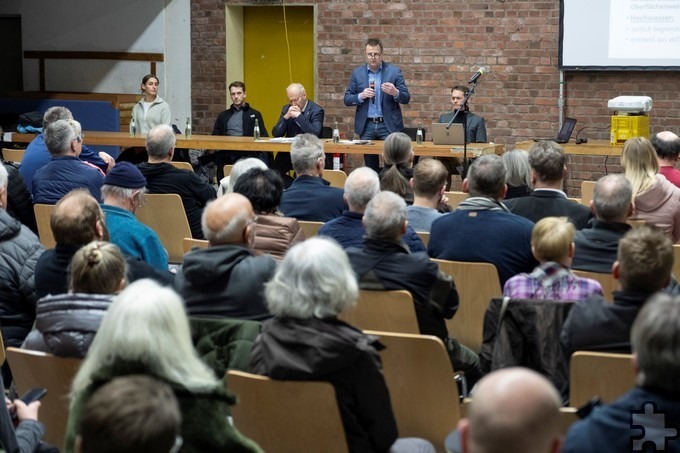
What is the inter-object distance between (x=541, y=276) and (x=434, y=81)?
311 inches

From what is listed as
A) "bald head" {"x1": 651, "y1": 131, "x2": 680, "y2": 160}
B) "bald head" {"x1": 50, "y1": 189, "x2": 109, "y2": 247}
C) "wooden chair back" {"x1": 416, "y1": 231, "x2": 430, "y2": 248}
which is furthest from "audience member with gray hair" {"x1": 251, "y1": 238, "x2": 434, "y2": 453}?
"bald head" {"x1": 651, "y1": 131, "x2": 680, "y2": 160}

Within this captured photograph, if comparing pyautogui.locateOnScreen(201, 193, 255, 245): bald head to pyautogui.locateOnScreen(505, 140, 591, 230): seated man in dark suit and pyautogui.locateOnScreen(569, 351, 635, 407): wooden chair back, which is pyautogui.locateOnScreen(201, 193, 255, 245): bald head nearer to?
pyautogui.locateOnScreen(569, 351, 635, 407): wooden chair back

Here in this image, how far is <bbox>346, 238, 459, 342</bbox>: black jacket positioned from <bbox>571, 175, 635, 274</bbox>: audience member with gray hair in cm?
76

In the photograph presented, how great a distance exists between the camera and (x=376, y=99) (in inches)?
402

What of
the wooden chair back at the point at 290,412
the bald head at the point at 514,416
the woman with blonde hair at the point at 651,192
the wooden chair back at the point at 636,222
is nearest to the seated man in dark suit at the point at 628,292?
the wooden chair back at the point at 290,412

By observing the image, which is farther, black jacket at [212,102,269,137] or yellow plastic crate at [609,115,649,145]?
black jacket at [212,102,269,137]

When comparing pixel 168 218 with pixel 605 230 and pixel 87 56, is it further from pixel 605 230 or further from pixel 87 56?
pixel 87 56

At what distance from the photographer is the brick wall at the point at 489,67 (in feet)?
35.1

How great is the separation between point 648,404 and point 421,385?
1.04 m

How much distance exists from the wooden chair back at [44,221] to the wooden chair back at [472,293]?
2328 mm

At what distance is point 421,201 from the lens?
5184 millimetres

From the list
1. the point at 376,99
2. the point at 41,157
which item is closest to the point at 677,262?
the point at 41,157

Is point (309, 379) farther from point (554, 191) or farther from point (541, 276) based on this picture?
point (554, 191)

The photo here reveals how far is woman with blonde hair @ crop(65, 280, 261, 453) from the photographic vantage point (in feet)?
8.09
